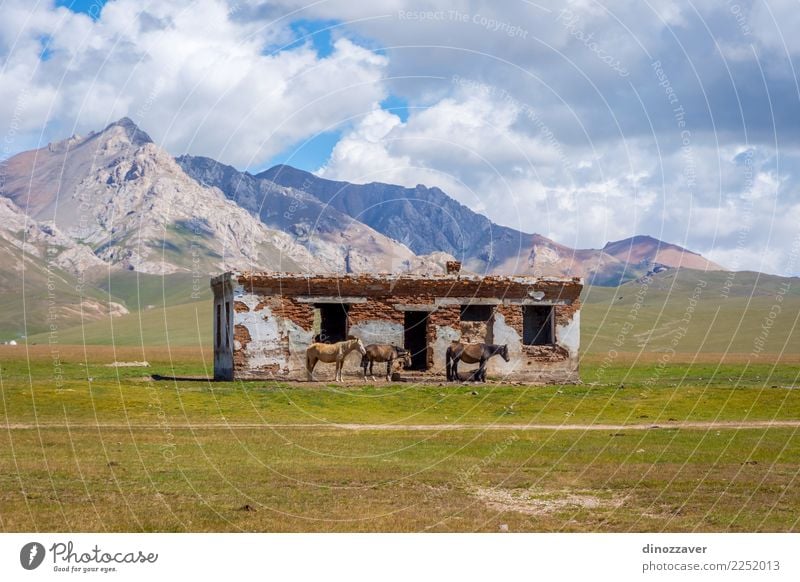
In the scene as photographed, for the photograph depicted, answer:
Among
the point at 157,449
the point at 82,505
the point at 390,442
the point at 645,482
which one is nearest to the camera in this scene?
the point at 82,505

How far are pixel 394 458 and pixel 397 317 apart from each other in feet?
58.8

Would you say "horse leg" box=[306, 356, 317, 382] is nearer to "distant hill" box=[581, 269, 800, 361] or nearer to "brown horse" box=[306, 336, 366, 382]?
"brown horse" box=[306, 336, 366, 382]

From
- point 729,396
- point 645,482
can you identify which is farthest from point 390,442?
point 729,396

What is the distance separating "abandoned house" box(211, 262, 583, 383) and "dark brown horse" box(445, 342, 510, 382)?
49cm

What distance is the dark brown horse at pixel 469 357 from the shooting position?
37625 millimetres

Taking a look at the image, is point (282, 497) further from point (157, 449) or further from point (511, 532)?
point (157, 449)

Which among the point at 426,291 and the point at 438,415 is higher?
the point at 426,291

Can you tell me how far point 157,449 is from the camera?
21141mm

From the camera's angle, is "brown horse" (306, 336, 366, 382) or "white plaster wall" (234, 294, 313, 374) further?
"white plaster wall" (234, 294, 313, 374)

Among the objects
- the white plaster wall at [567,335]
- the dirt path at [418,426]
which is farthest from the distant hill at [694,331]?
the dirt path at [418,426]

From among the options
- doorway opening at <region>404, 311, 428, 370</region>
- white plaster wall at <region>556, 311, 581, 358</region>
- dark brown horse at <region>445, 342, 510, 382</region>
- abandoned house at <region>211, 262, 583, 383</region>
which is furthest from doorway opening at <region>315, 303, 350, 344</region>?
white plaster wall at <region>556, 311, 581, 358</region>

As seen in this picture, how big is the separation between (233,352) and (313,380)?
9.22 feet
